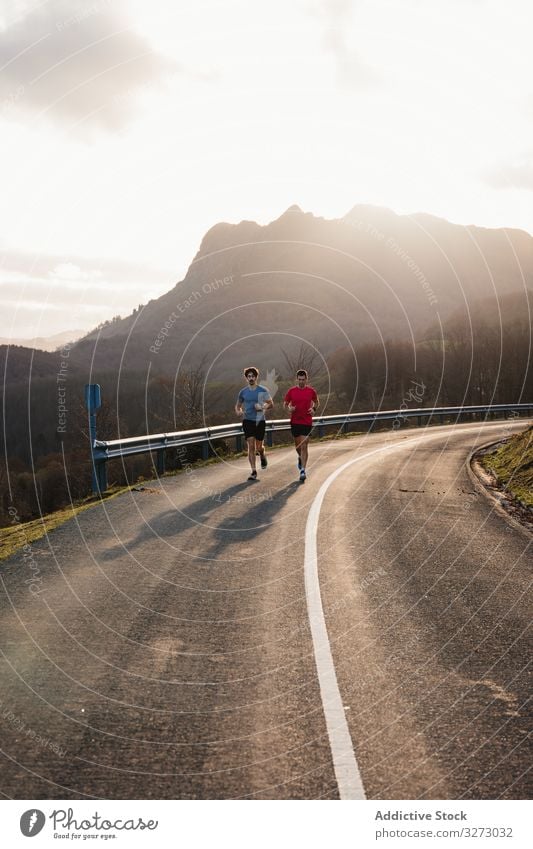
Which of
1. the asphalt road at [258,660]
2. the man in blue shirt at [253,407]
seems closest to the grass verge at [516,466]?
the asphalt road at [258,660]

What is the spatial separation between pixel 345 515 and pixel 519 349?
2542 inches

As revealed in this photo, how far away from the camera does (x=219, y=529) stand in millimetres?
10172

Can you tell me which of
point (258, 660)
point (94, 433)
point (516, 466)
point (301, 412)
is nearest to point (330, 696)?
point (258, 660)

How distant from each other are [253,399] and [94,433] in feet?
11.5

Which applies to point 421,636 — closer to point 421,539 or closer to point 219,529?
point 421,539

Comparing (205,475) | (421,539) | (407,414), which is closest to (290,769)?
(421,539)

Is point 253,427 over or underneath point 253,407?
underneath

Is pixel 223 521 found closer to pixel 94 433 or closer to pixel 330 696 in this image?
pixel 94 433

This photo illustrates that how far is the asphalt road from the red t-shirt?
→ 17.9ft

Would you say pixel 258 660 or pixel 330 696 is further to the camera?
pixel 258 660

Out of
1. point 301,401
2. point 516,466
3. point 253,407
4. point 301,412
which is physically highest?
point 301,401

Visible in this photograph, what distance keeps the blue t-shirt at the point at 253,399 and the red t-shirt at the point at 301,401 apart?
67 cm

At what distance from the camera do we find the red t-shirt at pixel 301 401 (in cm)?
1591

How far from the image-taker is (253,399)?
15.5m
